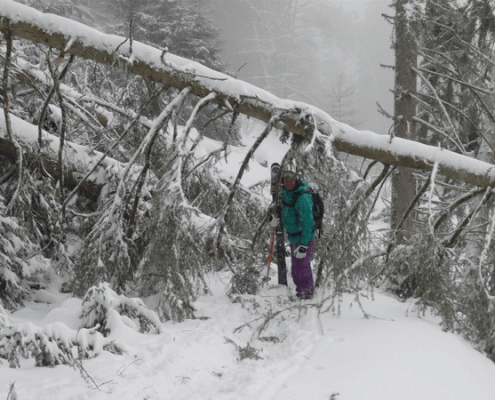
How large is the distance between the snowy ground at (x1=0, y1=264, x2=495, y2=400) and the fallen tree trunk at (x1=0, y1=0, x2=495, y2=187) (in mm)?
1781

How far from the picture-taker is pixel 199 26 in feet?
73.0

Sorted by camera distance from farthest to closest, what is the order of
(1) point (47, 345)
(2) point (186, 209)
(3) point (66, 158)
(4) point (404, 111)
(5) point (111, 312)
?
(4) point (404, 111) → (3) point (66, 158) → (5) point (111, 312) → (2) point (186, 209) → (1) point (47, 345)

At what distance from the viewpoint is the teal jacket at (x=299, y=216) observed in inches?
245

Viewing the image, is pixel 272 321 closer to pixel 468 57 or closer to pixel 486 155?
pixel 486 155

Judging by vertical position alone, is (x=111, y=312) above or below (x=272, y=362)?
above

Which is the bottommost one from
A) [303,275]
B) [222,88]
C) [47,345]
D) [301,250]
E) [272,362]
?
[272,362]

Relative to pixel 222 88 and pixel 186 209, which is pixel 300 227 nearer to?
pixel 186 209

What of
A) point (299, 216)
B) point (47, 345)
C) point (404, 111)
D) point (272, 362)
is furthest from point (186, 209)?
point (404, 111)

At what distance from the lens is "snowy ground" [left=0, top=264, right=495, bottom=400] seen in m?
3.39

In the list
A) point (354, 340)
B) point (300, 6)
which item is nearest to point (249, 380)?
point (354, 340)

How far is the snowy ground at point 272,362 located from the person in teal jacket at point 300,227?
0.87m

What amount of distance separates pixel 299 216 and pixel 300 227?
172 millimetres

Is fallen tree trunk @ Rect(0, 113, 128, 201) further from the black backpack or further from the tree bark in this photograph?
the tree bark

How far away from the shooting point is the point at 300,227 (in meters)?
6.39
